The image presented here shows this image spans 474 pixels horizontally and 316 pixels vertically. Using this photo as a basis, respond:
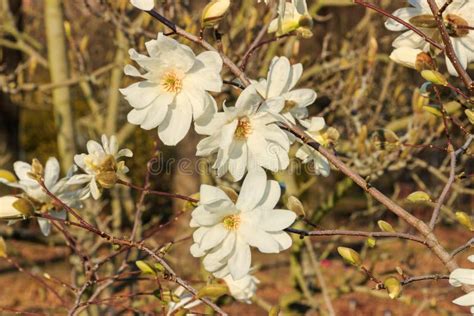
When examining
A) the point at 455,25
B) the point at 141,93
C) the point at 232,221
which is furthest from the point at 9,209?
the point at 455,25

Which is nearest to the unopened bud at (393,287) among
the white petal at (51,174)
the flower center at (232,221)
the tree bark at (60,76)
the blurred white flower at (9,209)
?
the flower center at (232,221)

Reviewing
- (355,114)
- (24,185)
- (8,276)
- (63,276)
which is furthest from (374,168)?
(8,276)

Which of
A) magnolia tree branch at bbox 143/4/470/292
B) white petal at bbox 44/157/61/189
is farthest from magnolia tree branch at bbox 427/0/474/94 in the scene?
white petal at bbox 44/157/61/189

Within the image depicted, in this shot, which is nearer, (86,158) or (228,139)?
(228,139)

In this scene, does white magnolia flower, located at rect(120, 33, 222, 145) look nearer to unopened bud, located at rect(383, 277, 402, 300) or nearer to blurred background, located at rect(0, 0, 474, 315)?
blurred background, located at rect(0, 0, 474, 315)

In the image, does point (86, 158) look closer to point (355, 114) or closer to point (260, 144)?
point (260, 144)

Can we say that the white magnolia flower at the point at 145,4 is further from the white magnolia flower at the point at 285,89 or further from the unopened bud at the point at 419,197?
the unopened bud at the point at 419,197
